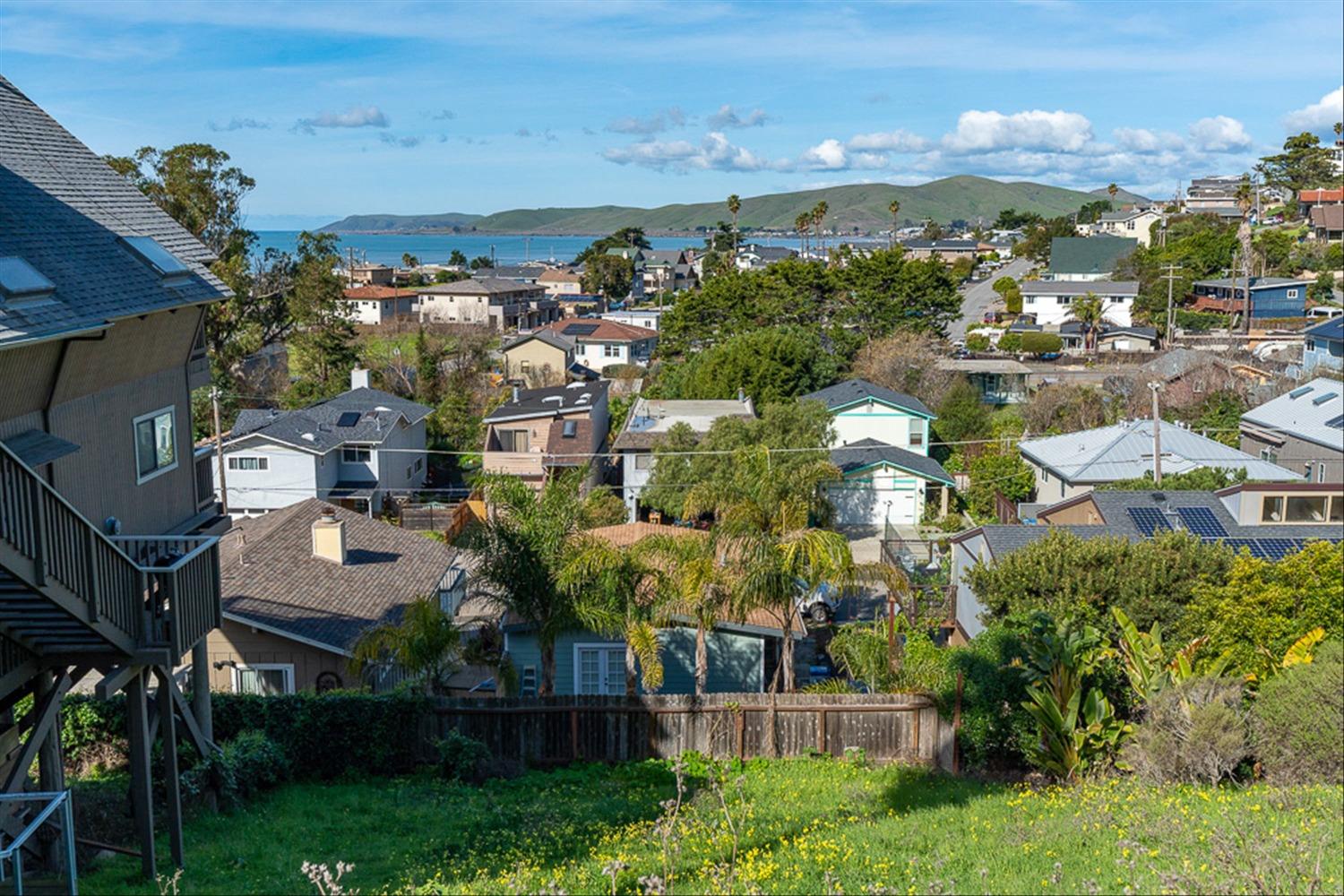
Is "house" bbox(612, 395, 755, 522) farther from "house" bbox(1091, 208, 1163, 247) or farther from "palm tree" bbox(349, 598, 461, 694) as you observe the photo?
"house" bbox(1091, 208, 1163, 247)

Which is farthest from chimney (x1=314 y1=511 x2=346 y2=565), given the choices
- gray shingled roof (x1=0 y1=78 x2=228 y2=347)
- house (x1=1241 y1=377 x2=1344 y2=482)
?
house (x1=1241 y1=377 x2=1344 y2=482)

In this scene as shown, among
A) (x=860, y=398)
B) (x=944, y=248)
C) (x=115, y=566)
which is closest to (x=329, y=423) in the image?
(x=860, y=398)

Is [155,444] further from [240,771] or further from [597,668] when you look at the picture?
[597,668]

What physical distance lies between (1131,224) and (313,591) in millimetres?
120943

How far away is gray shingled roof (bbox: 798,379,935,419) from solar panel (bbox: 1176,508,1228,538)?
19.1m

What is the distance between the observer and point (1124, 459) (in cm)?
3167

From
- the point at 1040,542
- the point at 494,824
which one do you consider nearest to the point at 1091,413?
the point at 1040,542

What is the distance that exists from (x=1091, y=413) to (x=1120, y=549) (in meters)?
27.1

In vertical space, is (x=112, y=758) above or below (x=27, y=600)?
below

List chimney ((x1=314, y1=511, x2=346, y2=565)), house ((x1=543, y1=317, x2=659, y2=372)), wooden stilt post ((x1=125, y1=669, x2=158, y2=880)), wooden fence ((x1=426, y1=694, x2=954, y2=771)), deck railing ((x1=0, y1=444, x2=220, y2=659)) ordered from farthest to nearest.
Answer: house ((x1=543, y1=317, x2=659, y2=372)) → chimney ((x1=314, y1=511, x2=346, y2=565)) → wooden fence ((x1=426, y1=694, x2=954, y2=771)) → wooden stilt post ((x1=125, y1=669, x2=158, y2=880)) → deck railing ((x1=0, y1=444, x2=220, y2=659))

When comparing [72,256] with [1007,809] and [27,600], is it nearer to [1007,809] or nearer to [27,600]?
[27,600]

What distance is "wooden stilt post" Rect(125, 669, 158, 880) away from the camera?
10.3 metres

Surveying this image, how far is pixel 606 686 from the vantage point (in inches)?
754

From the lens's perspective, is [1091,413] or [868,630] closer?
[868,630]
